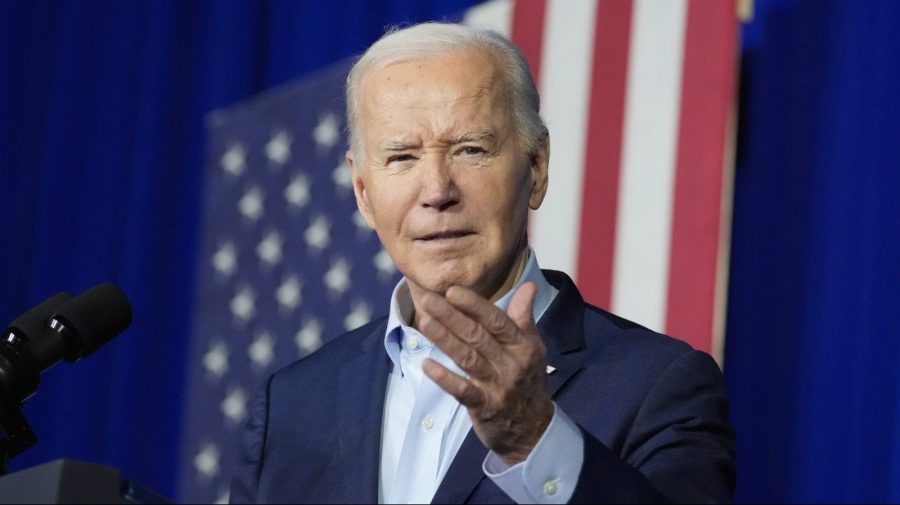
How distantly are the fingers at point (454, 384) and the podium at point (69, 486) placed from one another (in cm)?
30

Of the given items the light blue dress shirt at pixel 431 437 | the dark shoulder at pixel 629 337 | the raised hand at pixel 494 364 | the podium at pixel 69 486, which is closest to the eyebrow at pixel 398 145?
the light blue dress shirt at pixel 431 437

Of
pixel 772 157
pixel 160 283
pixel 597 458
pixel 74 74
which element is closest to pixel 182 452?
pixel 160 283

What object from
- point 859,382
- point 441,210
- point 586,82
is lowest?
point 859,382

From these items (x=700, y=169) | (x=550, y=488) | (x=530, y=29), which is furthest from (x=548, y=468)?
(x=530, y=29)

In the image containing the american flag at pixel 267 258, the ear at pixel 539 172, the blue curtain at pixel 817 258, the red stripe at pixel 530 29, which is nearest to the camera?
the ear at pixel 539 172

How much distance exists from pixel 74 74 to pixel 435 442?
2806 mm

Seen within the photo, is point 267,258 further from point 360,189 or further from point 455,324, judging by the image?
point 455,324

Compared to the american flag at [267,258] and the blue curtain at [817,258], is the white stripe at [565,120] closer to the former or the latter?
the blue curtain at [817,258]

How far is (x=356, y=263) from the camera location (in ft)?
11.8

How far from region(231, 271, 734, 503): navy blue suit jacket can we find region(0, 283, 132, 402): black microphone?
0.30 metres

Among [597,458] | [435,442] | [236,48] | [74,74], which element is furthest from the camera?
[74,74]

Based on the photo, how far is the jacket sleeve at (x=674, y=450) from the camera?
4.51 ft

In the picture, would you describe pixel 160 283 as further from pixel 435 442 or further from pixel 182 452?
pixel 435 442

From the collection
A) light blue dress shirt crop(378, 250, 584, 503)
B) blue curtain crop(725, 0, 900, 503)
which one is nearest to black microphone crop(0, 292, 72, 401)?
light blue dress shirt crop(378, 250, 584, 503)
